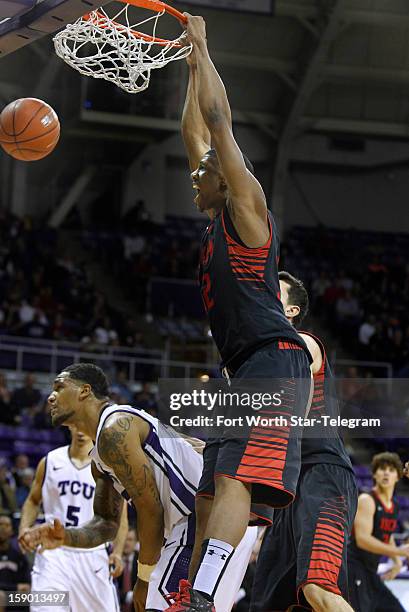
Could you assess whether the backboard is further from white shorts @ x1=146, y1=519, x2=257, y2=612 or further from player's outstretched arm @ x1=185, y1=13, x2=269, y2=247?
white shorts @ x1=146, y1=519, x2=257, y2=612

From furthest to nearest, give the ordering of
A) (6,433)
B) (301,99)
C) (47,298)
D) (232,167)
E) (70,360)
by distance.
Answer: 1. (301,99)
2. (47,298)
3. (70,360)
4. (6,433)
5. (232,167)

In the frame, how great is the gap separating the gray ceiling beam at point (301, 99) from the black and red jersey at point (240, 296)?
55.5 ft

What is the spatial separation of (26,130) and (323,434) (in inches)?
93.3

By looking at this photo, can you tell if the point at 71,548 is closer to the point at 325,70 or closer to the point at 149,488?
the point at 149,488

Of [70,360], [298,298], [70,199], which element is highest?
[70,199]

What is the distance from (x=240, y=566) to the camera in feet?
18.1

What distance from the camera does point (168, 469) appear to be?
17.9ft

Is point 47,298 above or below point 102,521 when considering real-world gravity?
above

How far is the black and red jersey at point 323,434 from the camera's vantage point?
5590 mm

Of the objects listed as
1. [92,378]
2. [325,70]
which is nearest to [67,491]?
[92,378]

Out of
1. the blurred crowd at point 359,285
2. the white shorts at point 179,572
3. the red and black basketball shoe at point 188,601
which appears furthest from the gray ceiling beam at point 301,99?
the red and black basketball shoe at point 188,601

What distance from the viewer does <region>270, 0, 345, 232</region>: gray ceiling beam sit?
68.6 feet

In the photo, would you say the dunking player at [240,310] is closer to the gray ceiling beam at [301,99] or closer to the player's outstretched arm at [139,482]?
the player's outstretched arm at [139,482]

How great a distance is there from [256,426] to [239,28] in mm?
18257
